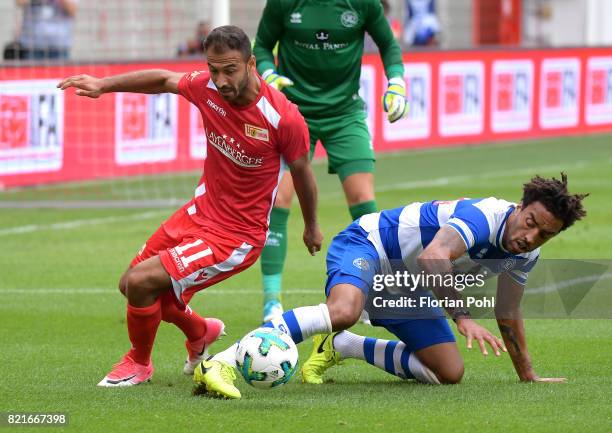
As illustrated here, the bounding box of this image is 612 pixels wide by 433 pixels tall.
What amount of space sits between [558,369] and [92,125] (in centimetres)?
940

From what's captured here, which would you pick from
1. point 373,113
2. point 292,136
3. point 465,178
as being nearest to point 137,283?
point 292,136

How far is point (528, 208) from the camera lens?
607 centimetres

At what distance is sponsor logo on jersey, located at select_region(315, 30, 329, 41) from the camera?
876 centimetres

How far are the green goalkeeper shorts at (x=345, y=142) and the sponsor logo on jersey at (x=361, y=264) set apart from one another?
7.39ft

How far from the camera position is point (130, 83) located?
6848 mm

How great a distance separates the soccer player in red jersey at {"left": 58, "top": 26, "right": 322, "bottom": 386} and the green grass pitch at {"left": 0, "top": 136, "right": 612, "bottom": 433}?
40cm

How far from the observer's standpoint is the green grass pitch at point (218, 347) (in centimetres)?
575

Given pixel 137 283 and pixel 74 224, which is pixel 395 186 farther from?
pixel 137 283

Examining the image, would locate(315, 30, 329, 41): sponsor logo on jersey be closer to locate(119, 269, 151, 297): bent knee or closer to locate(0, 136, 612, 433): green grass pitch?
locate(0, 136, 612, 433): green grass pitch

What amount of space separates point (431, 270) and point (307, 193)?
1.00 metres

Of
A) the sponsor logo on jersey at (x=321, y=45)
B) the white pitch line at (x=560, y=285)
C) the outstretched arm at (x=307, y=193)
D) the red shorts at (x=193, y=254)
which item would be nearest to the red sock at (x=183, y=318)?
the red shorts at (x=193, y=254)

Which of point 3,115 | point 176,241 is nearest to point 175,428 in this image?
point 176,241

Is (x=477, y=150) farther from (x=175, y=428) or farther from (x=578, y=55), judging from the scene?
(x=175, y=428)

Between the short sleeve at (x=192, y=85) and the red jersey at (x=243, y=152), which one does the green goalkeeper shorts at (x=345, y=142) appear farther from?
the short sleeve at (x=192, y=85)
